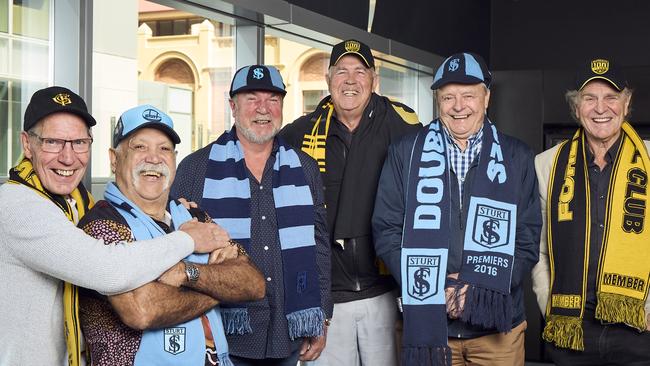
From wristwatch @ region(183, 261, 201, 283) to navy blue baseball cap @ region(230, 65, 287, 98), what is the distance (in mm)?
1027

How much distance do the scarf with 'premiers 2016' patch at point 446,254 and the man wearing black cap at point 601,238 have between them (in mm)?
198

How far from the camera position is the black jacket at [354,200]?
3.54 m

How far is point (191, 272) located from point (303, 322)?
86 cm

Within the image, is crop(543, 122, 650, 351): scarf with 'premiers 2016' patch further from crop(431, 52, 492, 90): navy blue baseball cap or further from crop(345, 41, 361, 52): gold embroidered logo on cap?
crop(345, 41, 361, 52): gold embroidered logo on cap

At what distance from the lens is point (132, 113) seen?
2506mm

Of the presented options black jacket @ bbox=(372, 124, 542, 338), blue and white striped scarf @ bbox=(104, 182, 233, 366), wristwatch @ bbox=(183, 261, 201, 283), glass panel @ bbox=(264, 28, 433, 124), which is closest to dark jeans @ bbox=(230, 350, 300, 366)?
black jacket @ bbox=(372, 124, 542, 338)

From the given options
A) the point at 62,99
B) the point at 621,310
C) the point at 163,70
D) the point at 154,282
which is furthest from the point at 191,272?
the point at 163,70

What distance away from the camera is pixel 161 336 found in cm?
237

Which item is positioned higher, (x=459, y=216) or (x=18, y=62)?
(x=18, y=62)

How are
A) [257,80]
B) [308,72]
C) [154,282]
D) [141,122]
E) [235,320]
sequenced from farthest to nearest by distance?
[308,72] → [257,80] → [235,320] → [141,122] → [154,282]

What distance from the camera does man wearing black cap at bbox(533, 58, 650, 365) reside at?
3.13 meters

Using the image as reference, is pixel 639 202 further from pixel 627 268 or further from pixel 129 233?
pixel 129 233

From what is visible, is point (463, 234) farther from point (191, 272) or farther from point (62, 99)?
point (62, 99)

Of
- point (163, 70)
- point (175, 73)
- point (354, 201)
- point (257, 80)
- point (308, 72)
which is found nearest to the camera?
point (257, 80)
